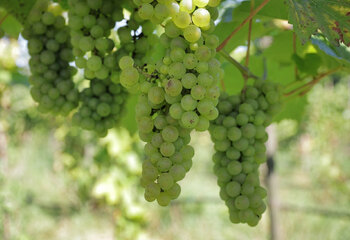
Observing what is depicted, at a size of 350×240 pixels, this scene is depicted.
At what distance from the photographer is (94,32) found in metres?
0.61

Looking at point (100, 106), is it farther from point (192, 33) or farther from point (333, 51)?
point (333, 51)

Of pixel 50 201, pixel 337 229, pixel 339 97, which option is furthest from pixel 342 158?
pixel 50 201

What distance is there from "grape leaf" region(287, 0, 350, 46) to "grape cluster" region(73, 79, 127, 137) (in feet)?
1.14

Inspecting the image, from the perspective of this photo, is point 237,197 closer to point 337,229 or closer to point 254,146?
point 254,146

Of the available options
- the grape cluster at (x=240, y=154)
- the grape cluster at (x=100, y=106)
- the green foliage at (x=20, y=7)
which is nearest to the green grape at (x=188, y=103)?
the grape cluster at (x=240, y=154)

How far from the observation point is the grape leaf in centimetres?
50

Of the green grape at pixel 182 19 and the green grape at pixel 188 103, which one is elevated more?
the green grape at pixel 182 19

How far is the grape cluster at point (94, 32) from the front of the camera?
23.9 inches

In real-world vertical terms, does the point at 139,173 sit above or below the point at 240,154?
below

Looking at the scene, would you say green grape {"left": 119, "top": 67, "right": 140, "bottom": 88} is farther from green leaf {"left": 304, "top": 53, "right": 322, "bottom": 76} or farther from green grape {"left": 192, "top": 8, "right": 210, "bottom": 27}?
green leaf {"left": 304, "top": 53, "right": 322, "bottom": 76}

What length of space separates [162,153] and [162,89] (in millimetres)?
82

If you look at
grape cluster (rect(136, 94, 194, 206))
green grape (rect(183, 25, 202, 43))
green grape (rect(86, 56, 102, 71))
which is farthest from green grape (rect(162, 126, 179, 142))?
green grape (rect(86, 56, 102, 71))

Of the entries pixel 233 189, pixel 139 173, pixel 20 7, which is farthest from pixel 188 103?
pixel 139 173

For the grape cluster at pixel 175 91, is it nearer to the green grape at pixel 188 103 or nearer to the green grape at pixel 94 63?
the green grape at pixel 188 103
